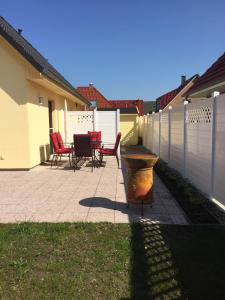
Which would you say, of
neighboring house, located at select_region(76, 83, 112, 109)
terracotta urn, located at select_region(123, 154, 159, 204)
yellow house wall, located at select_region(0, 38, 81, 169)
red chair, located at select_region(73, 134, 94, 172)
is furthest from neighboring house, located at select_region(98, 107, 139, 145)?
terracotta urn, located at select_region(123, 154, 159, 204)

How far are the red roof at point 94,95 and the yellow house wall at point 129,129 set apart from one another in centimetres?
1032

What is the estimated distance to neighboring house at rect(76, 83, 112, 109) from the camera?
35.1m

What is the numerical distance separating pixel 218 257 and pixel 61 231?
84.6 inches

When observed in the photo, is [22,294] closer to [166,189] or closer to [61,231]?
[61,231]

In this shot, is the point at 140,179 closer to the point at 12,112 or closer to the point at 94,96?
the point at 12,112

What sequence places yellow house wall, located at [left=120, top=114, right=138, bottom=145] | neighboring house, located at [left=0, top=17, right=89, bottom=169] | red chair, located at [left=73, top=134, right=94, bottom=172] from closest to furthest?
neighboring house, located at [left=0, top=17, right=89, bottom=169]
red chair, located at [left=73, top=134, right=94, bottom=172]
yellow house wall, located at [left=120, top=114, right=138, bottom=145]

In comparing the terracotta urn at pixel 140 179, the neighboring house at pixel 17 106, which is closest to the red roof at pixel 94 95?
the neighboring house at pixel 17 106

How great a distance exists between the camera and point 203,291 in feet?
10.1

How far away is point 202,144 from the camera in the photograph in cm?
650

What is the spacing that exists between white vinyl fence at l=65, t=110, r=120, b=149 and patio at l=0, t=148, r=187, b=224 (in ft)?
15.3

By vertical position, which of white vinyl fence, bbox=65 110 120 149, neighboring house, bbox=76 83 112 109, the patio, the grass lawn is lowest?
the grass lawn

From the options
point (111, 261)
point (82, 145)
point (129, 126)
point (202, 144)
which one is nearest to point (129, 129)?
point (129, 126)

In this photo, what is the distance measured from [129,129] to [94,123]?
11187mm

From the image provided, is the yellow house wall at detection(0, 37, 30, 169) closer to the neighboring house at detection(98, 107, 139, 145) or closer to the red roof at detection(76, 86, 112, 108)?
the neighboring house at detection(98, 107, 139, 145)
